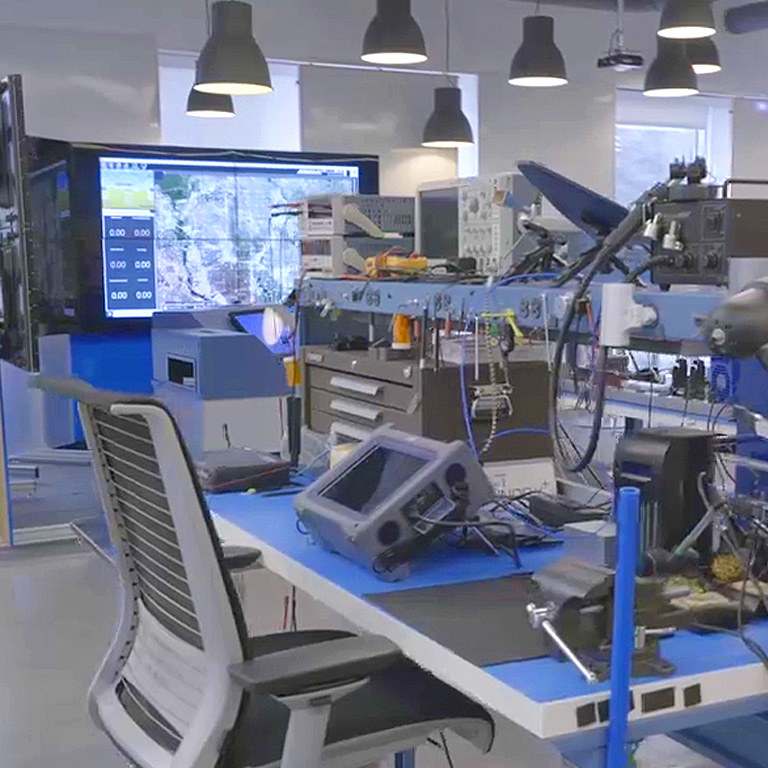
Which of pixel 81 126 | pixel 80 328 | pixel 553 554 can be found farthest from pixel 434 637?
pixel 81 126

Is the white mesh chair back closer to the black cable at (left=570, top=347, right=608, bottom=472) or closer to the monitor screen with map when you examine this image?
the black cable at (left=570, top=347, right=608, bottom=472)

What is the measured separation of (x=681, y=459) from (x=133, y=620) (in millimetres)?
1000

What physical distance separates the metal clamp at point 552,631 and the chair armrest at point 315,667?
0.21m

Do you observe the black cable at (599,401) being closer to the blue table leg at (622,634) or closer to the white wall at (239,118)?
the blue table leg at (622,634)

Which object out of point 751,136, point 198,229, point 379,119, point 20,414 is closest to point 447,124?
point 379,119

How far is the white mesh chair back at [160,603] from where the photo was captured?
1.55 metres

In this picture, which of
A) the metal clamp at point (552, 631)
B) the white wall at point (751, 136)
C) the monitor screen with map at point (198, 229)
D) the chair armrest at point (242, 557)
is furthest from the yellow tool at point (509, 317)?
the white wall at point (751, 136)

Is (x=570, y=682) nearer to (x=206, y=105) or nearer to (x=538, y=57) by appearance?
(x=538, y=57)

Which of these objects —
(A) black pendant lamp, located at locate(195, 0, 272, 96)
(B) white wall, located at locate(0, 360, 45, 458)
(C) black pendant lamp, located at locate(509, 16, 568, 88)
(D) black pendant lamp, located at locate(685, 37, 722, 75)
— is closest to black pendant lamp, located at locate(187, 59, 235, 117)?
(A) black pendant lamp, located at locate(195, 0, 272, 96)

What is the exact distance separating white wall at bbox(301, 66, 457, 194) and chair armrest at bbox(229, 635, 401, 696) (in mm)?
5576

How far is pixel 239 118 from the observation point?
7703 millimetres

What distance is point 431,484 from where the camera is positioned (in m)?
1.93

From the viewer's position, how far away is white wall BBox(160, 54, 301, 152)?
7.03m

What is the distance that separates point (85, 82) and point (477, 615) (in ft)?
17.2
